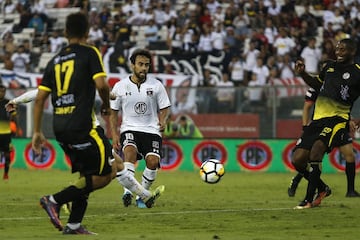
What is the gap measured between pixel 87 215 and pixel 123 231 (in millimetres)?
2249

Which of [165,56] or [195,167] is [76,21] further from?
[165,56]

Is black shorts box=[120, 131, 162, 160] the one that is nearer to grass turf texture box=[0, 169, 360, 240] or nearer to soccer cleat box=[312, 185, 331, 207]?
grass turf texture box=[0, 169, 360, 240]

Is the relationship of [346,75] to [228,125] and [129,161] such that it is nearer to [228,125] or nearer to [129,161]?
[129,161]

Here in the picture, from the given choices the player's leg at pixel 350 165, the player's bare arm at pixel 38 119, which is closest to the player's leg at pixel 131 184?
the player's bare arm at pixel 38 119

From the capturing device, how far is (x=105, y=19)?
3628 centimetres

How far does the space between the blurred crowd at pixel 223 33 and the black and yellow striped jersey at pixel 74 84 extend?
20.0m

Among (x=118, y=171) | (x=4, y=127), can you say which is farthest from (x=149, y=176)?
(x=4, y=127)

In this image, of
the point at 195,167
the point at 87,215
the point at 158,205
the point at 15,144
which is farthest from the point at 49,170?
the point at 87,215

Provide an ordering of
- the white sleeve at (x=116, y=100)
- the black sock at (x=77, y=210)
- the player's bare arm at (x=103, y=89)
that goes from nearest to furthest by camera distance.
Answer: the player's bare arm at (x=103, y=89), the black sock at (x=77, y=210), the white sleeve at (x=116, y=100)

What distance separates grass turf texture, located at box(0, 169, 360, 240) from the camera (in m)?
11.6

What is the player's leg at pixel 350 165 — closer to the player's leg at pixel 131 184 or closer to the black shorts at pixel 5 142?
the player's leg at pixel 131 184

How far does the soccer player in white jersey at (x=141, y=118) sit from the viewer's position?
15.7m

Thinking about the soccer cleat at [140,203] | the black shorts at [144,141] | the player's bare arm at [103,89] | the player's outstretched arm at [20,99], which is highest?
the player's bare arm at [103,89]

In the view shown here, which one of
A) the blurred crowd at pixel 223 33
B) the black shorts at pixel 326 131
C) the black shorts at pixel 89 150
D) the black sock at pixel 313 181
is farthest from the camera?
the blurred crowd at pixel 223 33
